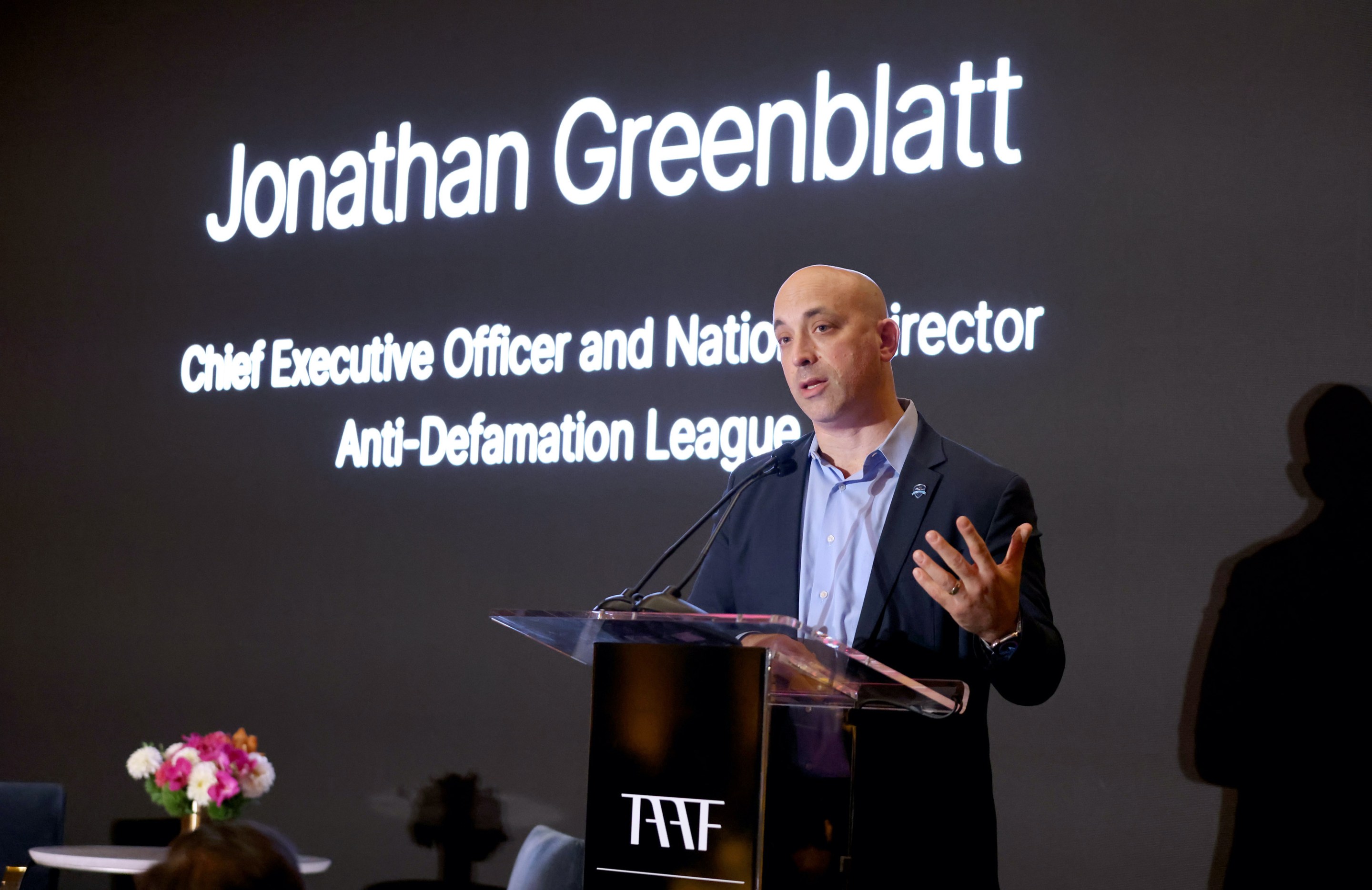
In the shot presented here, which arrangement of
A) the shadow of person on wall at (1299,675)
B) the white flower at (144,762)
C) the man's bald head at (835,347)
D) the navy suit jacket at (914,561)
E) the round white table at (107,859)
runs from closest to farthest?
the navy suit jacket at (914,561) < the man's bald head at (835,347) < the shadow of person on wall at (1299,675) < the round white table at (107,859) < the white flower at (144,762)

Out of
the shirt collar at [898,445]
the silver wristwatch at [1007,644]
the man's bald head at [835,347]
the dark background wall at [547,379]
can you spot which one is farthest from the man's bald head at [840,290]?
the dark background wall at [547,379]

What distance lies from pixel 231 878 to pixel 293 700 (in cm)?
355

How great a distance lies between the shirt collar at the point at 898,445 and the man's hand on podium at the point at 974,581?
0.57 meters

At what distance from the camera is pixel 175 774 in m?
4.02

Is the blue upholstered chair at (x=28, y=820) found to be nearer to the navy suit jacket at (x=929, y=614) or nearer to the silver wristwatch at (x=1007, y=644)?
the navy suit jacket at (x=929, y=614)

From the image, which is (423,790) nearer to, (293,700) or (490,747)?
(490,747)

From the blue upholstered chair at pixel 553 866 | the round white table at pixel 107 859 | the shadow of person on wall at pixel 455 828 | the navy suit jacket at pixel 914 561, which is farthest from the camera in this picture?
the shadow of person on wall at pixel 455 828

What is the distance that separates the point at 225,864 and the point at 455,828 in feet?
10.6

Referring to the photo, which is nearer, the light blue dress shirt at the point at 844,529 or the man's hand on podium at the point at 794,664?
the man's hand on podium at the point at 794,664

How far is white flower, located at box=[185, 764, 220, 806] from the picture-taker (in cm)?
394

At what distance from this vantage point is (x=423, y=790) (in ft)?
14.6

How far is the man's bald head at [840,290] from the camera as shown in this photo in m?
2.56

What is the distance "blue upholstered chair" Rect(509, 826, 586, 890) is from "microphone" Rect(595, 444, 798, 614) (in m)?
1.20

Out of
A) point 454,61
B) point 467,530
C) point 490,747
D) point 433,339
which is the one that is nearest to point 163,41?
point 454,61
